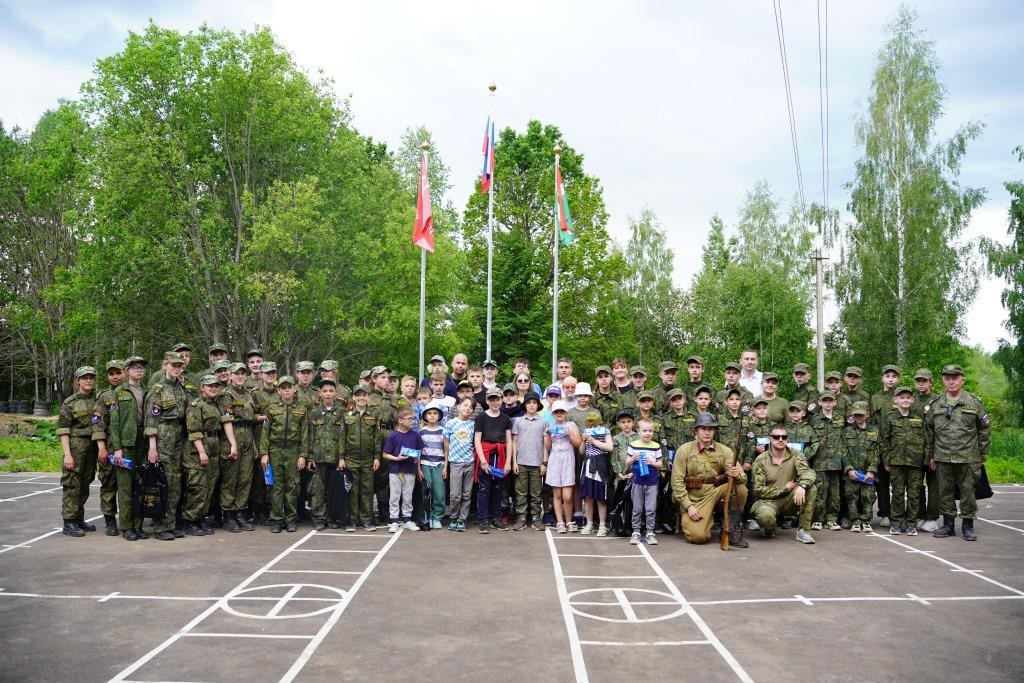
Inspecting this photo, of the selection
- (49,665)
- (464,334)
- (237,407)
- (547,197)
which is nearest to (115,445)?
(237,407)

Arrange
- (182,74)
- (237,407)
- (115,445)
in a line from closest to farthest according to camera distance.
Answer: (115,445) < (237,407) < (182,74)

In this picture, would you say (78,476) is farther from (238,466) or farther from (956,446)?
(956,446)

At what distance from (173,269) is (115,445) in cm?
1846

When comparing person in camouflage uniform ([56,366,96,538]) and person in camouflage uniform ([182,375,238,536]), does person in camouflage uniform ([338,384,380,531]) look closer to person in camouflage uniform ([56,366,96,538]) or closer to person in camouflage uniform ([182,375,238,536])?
person in camouflage uniform ([182,375,238,536])

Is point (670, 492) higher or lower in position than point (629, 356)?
lower

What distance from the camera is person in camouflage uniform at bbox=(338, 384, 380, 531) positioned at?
10.8 meters

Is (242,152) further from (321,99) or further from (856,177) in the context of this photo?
(856,177)

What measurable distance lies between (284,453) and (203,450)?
3.23ft

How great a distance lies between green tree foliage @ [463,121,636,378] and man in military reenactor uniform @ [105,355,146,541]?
1024 inches

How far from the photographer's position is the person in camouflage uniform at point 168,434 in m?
10.0

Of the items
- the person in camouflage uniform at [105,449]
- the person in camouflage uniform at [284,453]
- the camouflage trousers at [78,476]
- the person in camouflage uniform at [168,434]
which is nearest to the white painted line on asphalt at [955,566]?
the person in camouflage uniform at [284,453]

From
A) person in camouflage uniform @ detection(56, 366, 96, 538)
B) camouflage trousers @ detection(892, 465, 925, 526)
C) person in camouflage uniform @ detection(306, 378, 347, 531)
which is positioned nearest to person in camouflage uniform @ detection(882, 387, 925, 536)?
camouflage trousers @ detection(892, 465, 925, 526)

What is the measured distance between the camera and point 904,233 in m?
31.4

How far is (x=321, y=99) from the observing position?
29156 mm
